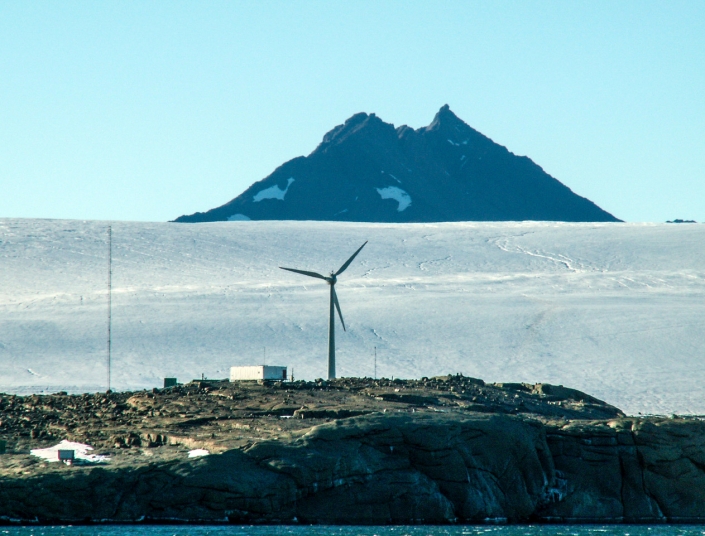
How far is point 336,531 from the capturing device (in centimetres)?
4353

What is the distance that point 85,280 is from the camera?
10850cm

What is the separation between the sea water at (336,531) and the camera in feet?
137

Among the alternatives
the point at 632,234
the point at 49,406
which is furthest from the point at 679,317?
the point at 49,406

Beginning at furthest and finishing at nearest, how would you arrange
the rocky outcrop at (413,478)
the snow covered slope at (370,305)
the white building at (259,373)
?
the snow covered slope at (370,305) < the white building at (259,373) < the rocky outcrop at (413,478)

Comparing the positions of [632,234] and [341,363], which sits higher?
[632,234]

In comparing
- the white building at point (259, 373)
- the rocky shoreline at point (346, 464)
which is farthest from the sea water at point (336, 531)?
the white building at point (259, 373)

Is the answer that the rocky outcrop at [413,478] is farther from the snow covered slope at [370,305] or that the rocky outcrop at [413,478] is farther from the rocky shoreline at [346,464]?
the snow covered slope at [370,305]

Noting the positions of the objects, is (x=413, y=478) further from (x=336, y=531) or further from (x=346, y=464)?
(x=336, y=531)

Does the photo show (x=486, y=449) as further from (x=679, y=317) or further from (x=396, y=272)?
(x=396, y=272)

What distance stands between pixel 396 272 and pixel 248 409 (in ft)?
205

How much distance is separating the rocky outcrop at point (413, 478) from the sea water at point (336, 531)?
1079 millimetres

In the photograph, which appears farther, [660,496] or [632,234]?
[632,234]

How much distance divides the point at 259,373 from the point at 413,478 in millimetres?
19649

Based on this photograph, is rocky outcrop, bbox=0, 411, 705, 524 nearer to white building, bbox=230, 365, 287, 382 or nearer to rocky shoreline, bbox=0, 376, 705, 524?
rocky shoreline, bbox=0, 376, 705, 524
